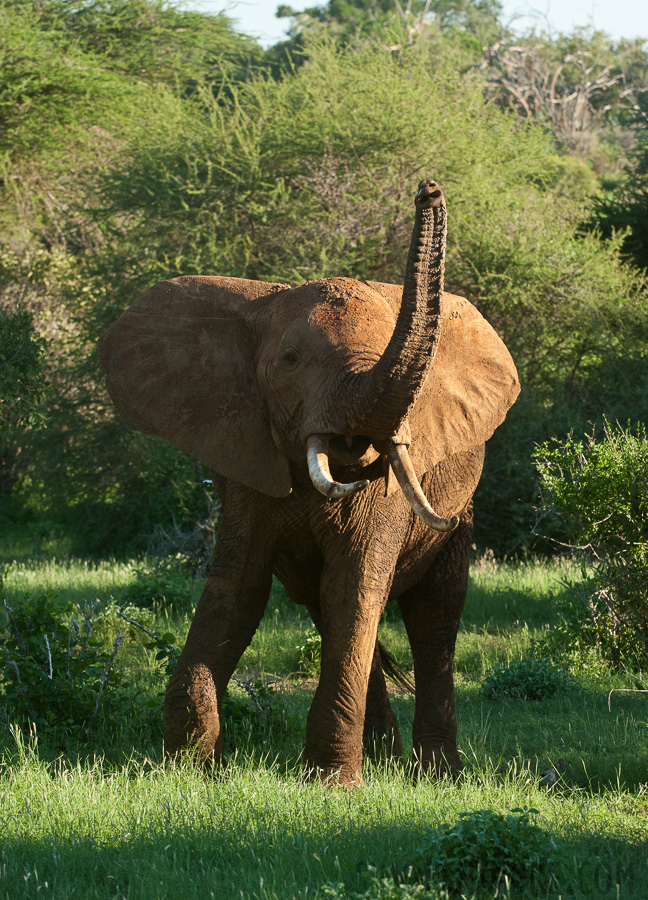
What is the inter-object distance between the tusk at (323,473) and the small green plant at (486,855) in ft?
4.15

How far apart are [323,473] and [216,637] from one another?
130 cm

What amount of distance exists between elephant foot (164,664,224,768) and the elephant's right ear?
98cm

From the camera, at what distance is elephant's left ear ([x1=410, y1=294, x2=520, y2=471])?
509 cm

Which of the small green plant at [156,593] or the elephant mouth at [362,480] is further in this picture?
the small green plant at [156,593]

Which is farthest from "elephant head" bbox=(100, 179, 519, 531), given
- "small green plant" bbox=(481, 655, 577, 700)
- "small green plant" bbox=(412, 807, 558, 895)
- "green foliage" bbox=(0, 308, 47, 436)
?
"small green plant" bbox=(481, 655, 577, 700)

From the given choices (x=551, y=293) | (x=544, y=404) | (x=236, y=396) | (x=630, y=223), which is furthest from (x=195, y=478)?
(x=236, y=396)

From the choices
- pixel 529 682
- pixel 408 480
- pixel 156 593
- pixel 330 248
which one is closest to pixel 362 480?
pixel 408 480

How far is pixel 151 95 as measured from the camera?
2358cm

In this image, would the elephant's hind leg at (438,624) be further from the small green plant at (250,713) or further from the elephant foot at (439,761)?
the small green plant at (250,713)

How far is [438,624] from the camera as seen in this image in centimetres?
633

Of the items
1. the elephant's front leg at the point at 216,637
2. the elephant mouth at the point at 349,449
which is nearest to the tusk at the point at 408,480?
the elephant mouth at the point at 349,449

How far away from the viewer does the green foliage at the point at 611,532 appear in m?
8.27

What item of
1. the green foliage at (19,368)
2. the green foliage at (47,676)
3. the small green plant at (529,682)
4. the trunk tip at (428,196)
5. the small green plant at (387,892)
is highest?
the trunk tip at (428,196)

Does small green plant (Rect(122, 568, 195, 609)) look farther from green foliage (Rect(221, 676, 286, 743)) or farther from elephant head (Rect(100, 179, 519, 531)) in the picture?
elephant head (Rect(100, 179, 519, 531))
